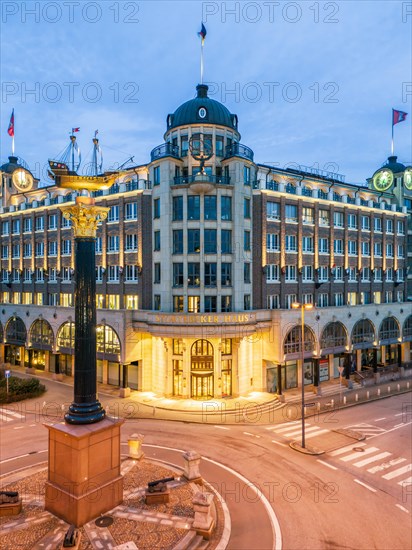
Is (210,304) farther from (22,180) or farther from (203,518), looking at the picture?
(22,180)

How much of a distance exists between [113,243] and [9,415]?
64.5 feet

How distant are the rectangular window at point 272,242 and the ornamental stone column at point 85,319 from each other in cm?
2413

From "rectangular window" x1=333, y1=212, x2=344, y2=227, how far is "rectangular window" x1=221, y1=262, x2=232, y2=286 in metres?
16.5

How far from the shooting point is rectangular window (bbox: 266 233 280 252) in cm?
3872

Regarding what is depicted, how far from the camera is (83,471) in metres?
15.0

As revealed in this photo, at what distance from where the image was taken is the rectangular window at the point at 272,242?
38.7 meters

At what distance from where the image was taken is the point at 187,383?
34938 mm

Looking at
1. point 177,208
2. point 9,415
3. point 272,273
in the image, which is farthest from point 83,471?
point 272,273

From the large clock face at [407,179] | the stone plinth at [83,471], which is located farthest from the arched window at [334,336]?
the stone plinth at [83,471]

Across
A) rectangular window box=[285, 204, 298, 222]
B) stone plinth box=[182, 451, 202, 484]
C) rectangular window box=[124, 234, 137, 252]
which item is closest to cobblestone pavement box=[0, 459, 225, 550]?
stone plinth box=[182, 451, 202, 484]

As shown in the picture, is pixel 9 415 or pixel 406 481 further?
pixel 9 415

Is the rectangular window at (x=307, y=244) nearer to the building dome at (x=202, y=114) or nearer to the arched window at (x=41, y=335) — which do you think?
the building dome at (x=202, y=114)

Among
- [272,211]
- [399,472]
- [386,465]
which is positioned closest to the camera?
[399,472]

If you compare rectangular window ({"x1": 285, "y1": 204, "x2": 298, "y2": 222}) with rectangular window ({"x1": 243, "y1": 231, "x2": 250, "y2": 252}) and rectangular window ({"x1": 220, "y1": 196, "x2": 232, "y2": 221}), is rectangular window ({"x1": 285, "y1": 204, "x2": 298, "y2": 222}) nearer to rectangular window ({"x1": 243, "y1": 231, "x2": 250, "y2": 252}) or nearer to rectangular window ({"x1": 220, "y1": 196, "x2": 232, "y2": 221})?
rectangular window ({"x1": 243, "y1": 231, "x2": 250, "y2": 252})
